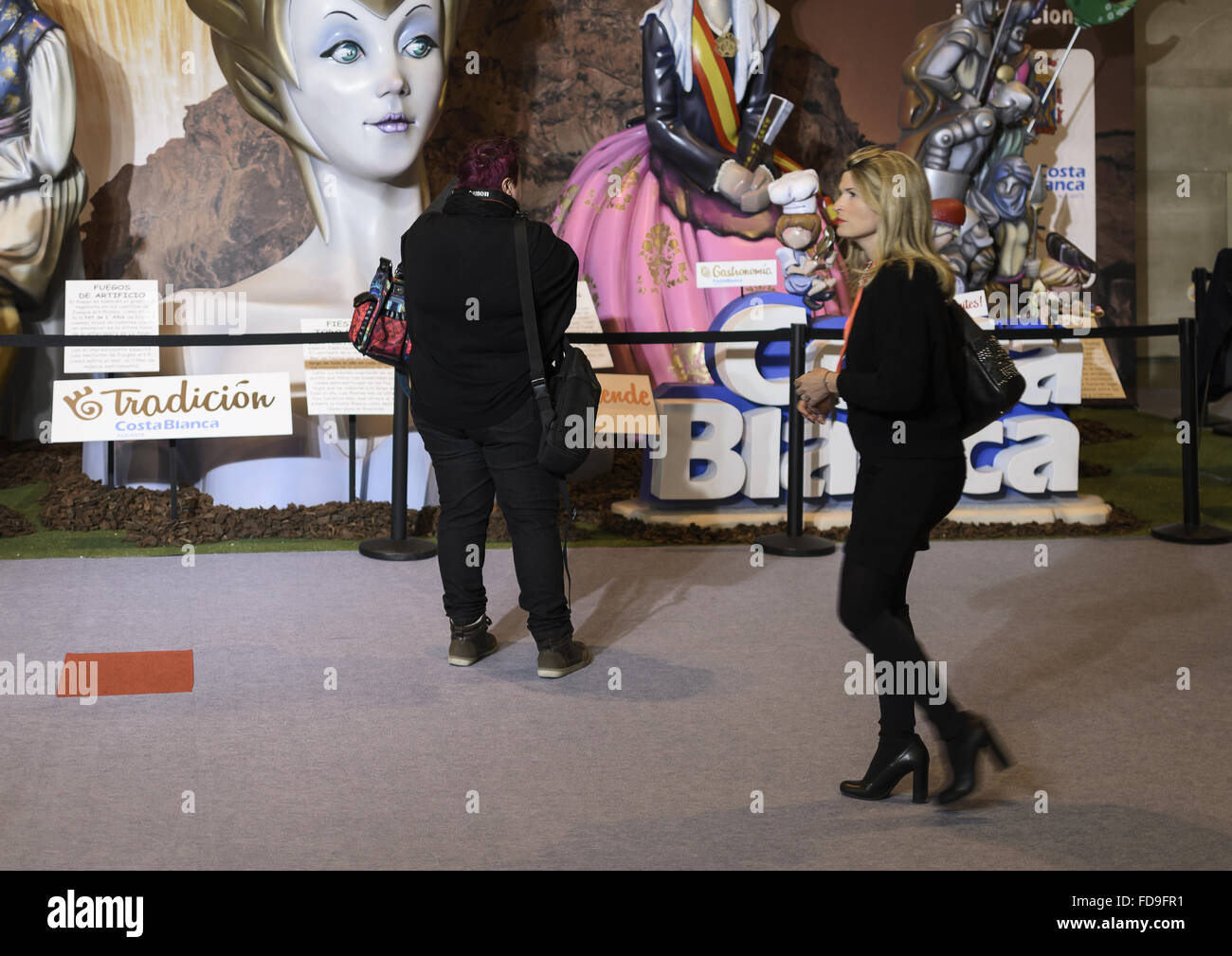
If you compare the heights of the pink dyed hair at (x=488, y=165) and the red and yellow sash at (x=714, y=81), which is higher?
the red and yellow sash at (x=714, y=81)

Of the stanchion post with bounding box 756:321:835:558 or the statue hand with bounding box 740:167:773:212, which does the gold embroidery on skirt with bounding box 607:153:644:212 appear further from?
the stanchion post with bounding box 756:321:835:558

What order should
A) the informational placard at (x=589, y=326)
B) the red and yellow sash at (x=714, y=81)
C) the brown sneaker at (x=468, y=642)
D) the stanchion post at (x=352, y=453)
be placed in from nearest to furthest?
the brown sneaker at (x=468, y=642) < the stanchion post at (x=352, y=453) < the informational placard at (x=589, y=326) < the red and yellow sash at (x=714, y=81)

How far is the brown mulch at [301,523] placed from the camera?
6148 millimetres

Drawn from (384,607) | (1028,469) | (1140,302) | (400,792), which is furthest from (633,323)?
(1140,302)

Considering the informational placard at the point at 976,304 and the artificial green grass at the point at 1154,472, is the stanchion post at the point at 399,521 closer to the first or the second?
the informational placard at the point at 976,304

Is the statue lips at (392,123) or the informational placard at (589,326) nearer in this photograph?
the statue lips at (392,123)

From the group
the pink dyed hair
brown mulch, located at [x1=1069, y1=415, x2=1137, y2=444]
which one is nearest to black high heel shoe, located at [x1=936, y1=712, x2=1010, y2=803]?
the pink dyed hair

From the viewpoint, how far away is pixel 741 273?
733cm

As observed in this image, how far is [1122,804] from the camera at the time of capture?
304cm

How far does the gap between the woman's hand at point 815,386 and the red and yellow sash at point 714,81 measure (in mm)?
4557

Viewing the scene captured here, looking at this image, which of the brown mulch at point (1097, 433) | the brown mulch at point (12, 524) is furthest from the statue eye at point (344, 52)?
the brown mulch at point (1097, 433)

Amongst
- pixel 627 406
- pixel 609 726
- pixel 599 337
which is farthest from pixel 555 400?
pixel 627 406
